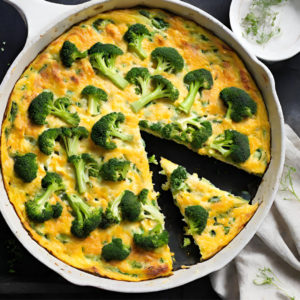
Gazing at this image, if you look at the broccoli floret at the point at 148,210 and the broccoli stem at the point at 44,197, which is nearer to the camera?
the broccoli stem at the point at 44,197

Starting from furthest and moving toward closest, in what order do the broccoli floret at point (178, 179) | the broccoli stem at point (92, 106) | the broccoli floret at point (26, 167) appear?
1. the broccoli floret at point (178, 179)
2. the broccoli stem at point (92, 106)
3. the broccoli floret at point (26, 167)

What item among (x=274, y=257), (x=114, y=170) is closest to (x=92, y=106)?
(x=114, y=170)

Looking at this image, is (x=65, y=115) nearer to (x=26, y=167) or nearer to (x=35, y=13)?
(x=26, y=167)

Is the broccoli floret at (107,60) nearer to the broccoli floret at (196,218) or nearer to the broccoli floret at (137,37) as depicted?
the broccoli floret at (137,37)

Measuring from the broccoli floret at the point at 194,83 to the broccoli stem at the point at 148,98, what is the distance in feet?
1.12

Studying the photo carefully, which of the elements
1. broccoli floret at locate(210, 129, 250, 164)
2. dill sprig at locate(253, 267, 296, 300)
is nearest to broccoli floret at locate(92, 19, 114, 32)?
broccoli floret at locate(210, 129, 250, 164)

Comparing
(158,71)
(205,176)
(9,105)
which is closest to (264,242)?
(205,176)

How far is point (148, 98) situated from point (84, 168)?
1.31 meters

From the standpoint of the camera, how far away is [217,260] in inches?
177

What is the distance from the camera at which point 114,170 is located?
173 inches

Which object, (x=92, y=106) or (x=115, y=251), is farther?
(x=92, y=106)

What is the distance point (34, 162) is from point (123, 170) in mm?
1161

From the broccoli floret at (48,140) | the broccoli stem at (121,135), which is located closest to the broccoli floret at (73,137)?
the broccoli floret at (48,140)

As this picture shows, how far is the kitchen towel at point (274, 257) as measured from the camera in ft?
15.7
